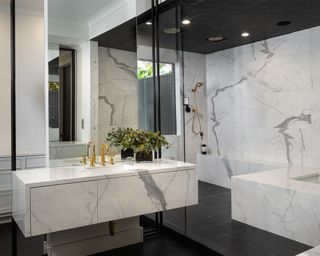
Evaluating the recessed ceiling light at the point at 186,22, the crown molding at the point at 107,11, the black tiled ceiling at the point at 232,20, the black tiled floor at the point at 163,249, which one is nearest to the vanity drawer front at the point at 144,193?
the black tiled floor at the point at 163,249

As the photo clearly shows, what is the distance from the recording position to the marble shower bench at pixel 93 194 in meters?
2.01

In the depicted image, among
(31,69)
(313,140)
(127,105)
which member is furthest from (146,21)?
(313,140)

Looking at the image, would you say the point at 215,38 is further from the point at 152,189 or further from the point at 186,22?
the point at 152,189

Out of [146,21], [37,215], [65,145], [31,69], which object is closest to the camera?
[37,215]

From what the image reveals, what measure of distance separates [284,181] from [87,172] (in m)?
2.19

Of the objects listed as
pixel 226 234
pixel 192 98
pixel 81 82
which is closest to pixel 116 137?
pixel 81 82

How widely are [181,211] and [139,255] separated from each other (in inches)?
29.0

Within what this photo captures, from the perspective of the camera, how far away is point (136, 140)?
2.81 m

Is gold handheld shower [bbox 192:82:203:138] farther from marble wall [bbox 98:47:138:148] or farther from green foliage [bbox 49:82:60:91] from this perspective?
green foliage [bbox 49:82:60:91]

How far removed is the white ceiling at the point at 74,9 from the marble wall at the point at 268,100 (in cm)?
292

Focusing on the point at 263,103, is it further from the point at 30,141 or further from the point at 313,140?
the point at 30,141

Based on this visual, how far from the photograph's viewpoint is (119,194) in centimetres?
230

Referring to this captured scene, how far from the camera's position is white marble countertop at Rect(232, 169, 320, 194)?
2991mm

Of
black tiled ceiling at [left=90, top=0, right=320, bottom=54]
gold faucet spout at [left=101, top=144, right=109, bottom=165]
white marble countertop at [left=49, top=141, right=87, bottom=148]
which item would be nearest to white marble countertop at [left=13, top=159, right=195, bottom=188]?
gold faucet spout at [left=101, top=144, right=109, bottom=165]
